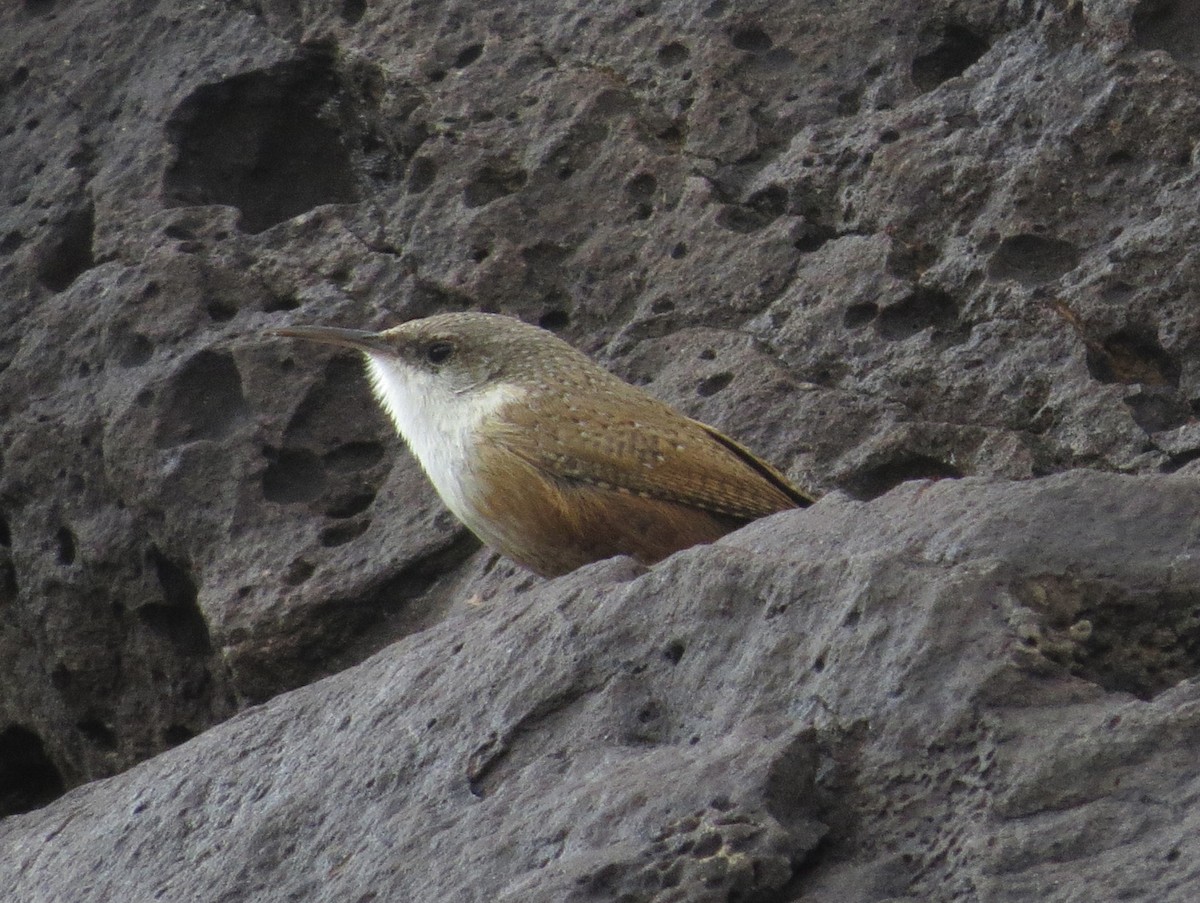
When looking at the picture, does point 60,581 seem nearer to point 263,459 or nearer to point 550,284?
point 263,459

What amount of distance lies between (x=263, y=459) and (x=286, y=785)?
2.82 m

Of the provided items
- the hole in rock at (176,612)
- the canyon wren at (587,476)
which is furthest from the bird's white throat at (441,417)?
the hole in rock at (176,612)

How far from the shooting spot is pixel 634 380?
23.4 ft

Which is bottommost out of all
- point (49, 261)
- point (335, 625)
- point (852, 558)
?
point (335, 625)

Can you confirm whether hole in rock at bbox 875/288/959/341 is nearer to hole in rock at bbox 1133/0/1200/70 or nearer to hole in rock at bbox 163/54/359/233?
hole in rock at bbox 1133/0/1200/70

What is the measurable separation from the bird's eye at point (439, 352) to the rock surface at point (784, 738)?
5.62 ft

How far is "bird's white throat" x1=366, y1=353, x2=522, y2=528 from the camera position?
593cm

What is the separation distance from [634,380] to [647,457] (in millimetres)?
1319

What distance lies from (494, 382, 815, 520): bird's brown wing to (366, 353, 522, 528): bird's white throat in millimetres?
137

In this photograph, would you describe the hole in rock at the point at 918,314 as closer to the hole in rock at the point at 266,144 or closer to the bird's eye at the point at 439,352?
the bird's eye at the point at 439,352

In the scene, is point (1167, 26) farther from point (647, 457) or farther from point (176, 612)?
point (176, 612)

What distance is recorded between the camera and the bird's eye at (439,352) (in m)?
6.50

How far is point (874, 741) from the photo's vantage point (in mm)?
3785

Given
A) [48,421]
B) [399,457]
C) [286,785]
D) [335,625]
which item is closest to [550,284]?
[399,457]
